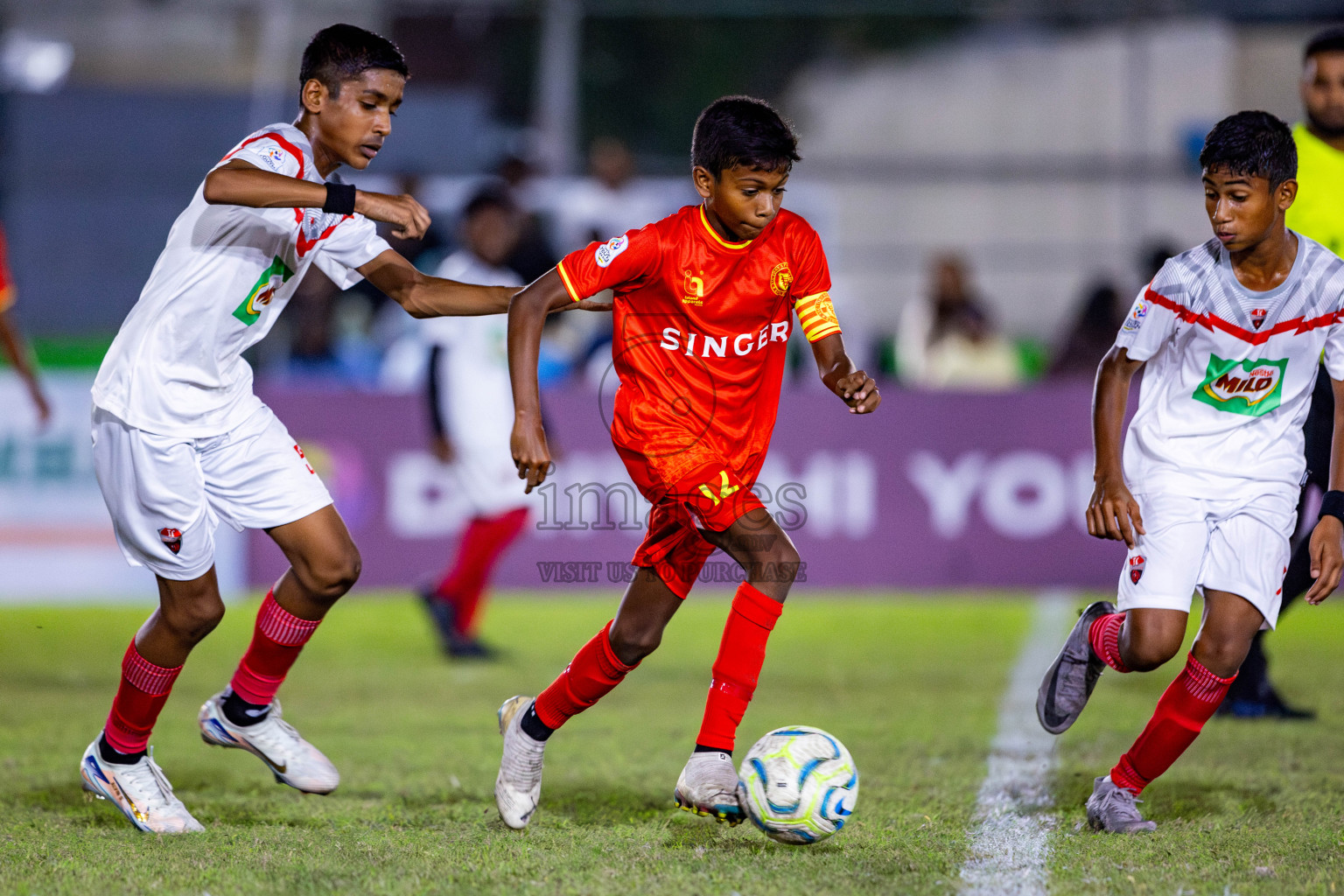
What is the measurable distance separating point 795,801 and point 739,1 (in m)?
11.6

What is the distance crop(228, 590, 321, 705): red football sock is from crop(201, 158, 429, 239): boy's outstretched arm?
1.28 m

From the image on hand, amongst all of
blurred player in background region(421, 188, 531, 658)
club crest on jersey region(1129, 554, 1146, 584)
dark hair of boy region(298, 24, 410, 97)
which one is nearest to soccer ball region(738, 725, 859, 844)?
club crest on jersey region(1129, 554, 1146, 584)

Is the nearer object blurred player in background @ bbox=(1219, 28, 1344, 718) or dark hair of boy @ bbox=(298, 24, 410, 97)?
dark hair of boy @ bbox=(298, 24, 410, 97)

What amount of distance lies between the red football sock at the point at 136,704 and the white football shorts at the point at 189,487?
0.30 m

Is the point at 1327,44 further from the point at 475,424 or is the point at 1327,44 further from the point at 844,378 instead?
the point at 475,424

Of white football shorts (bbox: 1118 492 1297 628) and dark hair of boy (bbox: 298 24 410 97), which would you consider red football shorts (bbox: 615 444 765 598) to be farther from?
dark hair of boy (bbox: 298 24 410 97)

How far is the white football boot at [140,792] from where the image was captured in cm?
424

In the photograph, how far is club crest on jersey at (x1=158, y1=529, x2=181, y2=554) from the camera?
4312 millimetres

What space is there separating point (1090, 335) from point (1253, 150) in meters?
7.08

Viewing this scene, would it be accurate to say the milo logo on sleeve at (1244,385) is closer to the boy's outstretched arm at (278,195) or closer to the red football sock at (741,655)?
the red football sock at (741,655)

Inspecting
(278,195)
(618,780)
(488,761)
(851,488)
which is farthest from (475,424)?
(278,195)

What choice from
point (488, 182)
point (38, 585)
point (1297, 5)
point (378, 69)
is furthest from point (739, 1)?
point (378, 69)

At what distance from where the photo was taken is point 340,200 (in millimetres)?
4074

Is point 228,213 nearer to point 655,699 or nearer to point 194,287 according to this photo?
point 194,287
